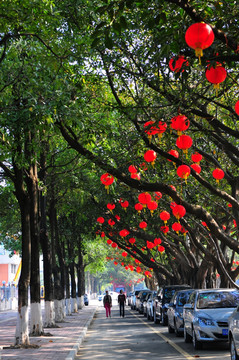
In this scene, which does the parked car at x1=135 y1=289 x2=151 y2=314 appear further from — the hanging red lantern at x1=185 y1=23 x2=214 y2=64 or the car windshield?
the hanging red lantern at x1=185 y1=23 x2=214 y2=64

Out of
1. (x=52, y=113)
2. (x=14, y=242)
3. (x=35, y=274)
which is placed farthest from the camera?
(x=14, y=242)

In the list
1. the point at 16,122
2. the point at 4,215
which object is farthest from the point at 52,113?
Answer: the point at 4,215

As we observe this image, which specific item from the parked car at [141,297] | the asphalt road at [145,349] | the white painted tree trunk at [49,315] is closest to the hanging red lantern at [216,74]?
the asphalt road at [145,349]

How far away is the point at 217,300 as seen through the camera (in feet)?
50.1

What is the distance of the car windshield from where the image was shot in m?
15.0

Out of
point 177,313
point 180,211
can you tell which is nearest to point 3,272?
point 177,313

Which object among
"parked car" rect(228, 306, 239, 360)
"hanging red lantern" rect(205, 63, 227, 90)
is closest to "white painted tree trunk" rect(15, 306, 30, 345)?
"parked car" rect(228, 306, 239, 360)

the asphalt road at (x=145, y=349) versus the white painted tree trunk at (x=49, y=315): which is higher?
the white painted tree trunk at (x=49, y=315)

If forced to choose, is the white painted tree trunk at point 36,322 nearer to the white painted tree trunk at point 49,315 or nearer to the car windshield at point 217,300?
the white painted tree trunk at point 49,315

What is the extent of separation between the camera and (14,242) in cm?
4075

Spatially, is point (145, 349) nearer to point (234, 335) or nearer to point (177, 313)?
point (177, 313)

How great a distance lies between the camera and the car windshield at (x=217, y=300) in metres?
15.0

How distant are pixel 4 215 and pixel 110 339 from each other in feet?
41.7

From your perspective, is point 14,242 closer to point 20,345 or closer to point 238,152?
point 20,345
